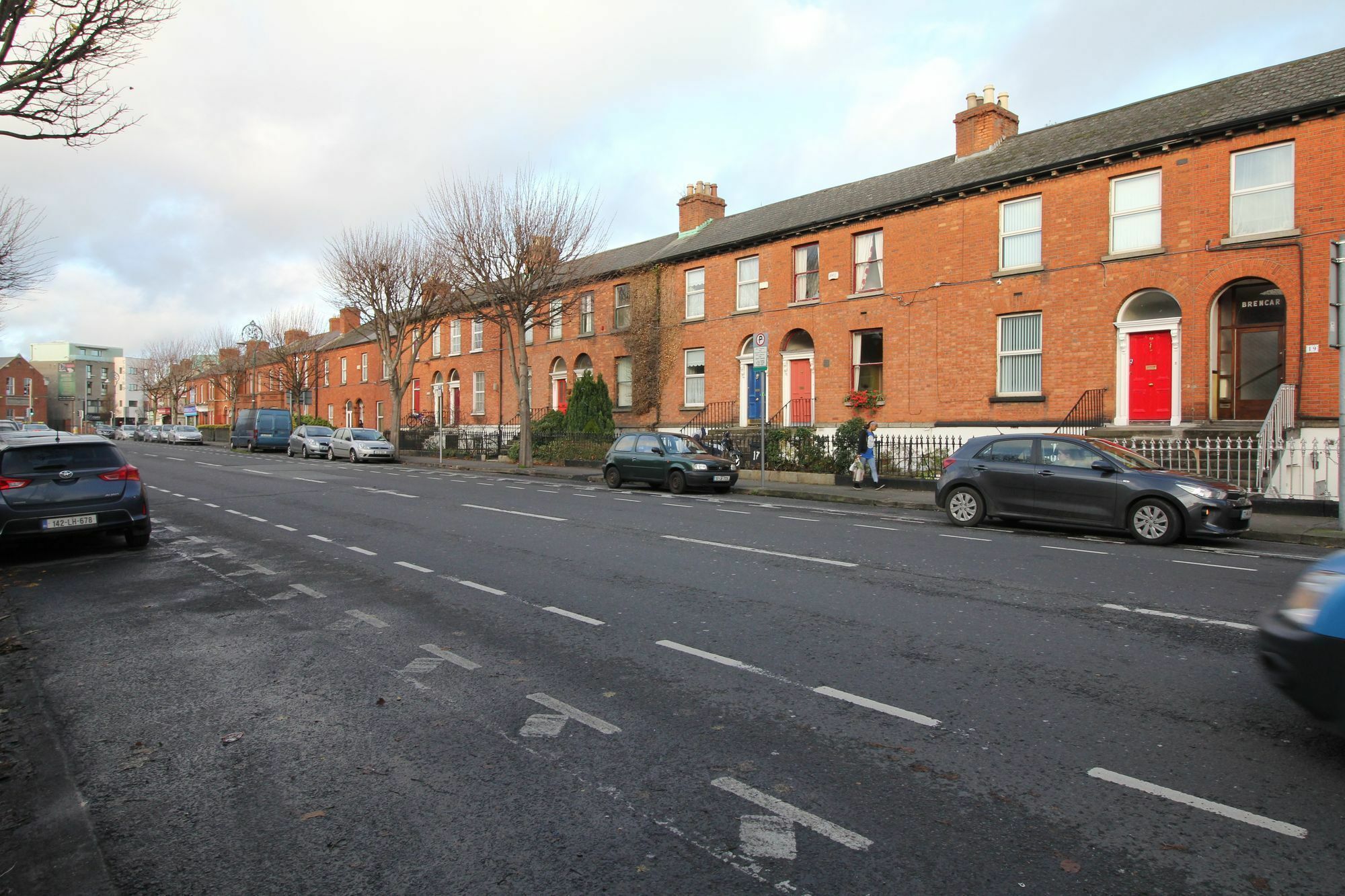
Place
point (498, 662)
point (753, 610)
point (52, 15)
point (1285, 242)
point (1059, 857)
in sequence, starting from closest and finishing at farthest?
point (1059, 857)
point (498, 662)
point (753, 610)
point (52, 15)
point (1285, 242)

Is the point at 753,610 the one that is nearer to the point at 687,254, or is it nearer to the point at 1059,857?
the point at 1059,857

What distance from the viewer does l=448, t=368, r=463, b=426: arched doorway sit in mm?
42969

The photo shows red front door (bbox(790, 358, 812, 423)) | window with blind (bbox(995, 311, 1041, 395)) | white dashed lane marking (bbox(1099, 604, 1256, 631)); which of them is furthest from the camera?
red front door (bbox(790, 358, 812, 423))

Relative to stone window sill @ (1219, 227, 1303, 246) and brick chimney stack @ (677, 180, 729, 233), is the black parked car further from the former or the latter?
brick chimney stack @ (677, 180, 729, 233)

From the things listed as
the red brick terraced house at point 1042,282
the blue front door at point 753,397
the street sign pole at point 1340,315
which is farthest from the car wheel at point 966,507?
the blue front door at point 753,397

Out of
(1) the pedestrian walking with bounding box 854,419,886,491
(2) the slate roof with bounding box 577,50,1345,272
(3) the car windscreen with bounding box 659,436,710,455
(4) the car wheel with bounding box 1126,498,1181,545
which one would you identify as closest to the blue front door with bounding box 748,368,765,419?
(2) the slate roof with bounding box 577,50,1345,272

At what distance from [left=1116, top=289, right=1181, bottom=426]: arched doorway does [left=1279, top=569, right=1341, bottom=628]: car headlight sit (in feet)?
52.9

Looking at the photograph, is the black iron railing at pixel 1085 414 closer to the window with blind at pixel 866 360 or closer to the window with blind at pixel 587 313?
the window with blind at pixel 866 360

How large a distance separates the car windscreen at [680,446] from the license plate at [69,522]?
11673mm

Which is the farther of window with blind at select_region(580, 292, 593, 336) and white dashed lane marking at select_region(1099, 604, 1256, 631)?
window with blind at select_region(580, 292, 593, 336)

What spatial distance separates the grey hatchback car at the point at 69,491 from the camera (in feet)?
31.2

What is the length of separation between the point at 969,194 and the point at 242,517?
1904 centimetres

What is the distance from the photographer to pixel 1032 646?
5707mm

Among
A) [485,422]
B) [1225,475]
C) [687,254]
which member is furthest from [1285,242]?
[485,422]
